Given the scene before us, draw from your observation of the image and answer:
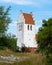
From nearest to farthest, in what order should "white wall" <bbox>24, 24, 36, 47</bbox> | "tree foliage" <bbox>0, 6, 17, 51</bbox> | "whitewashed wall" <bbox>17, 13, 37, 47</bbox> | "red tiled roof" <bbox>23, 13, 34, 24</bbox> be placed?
"tree foliage" <bbox>0, 6, 17, 51</bbox> < "white wall" <bbox>24, 24, 36, 47</bbox> < "whitewashed wall" <bbox>17, 13, 37, 47</bbox> < "red tiled roof" <bbox>23, 13, 34, 24</bbox>

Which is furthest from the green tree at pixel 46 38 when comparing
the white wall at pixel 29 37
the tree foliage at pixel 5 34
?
the white wall at pixel 29 37

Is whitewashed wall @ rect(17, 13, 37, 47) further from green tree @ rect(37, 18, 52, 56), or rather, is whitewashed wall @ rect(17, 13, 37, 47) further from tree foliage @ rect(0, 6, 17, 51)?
green tree @ rect(37, 18, 52, 56)

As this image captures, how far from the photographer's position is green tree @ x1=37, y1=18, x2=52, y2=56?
78.5 ft

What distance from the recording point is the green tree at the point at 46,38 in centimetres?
2393

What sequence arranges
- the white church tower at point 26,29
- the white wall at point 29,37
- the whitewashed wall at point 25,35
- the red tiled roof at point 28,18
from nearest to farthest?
the white wall at point 29,37 < the whitewashed wall at point 25,35 < the white church tower at point 26,29 < the red tiled roof at point 28,18

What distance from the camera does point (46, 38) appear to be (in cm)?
2395

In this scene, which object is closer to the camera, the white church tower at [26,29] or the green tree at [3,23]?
the green tree at [3,23]

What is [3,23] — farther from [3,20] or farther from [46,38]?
[46,38]

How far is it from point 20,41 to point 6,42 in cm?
5434

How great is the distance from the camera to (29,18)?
10219 centimetres

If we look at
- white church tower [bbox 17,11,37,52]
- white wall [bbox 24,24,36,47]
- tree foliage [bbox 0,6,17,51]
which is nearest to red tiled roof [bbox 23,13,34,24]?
white church tower [bbox 17,11,37,52]

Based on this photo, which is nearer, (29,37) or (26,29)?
(29,37)

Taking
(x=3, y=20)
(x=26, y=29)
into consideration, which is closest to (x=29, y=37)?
(x=26, y=29)

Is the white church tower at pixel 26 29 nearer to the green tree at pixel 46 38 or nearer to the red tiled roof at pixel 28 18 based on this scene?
the red tiled roof at pixel 28 18
